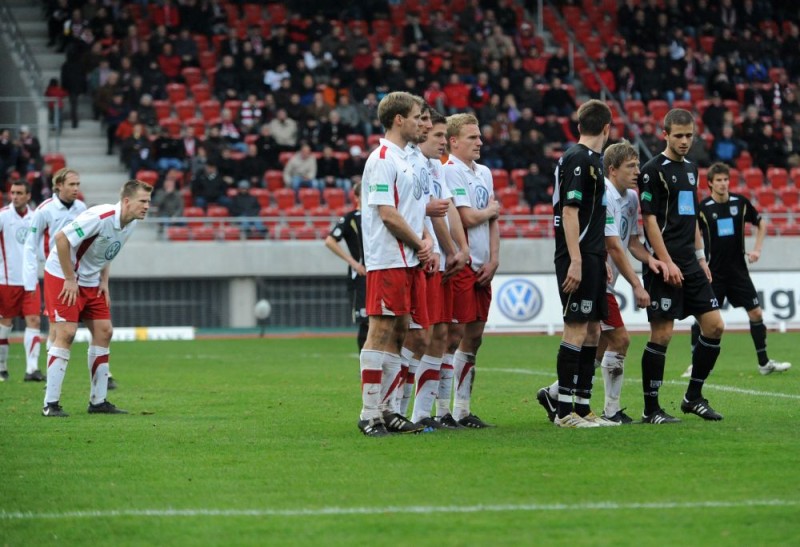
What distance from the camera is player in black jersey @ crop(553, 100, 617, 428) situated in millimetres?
9266

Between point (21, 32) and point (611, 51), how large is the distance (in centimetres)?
1557

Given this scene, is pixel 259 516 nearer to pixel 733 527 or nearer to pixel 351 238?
pixel 733 527

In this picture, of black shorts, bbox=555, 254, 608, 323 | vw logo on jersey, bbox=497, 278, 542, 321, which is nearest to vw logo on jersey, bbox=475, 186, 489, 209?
black shorts, bbox=555, 254, 608, 323

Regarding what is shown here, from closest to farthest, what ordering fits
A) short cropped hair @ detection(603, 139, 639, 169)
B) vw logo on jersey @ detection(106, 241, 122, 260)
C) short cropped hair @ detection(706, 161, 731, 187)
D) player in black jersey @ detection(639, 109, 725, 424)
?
player in black jersey @ detection(639, 109, 725, 424) < short cropped hair @ detection(603, 139, 639, 169) < vw logo on jersey @ detection(106, 241, 122, 260) < short cropped hair @ detection(706, 161, 731, 187)

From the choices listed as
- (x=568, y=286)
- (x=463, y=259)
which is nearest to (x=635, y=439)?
(x=568, y=286)

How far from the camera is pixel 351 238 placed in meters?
16.3

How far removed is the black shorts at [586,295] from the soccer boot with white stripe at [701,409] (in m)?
1.18

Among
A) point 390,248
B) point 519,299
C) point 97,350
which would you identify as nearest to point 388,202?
point 390,248

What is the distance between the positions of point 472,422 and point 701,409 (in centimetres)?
171

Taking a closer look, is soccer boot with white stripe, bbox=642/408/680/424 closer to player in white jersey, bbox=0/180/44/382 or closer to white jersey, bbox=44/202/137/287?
white jersey, bbox=44/202/137/287

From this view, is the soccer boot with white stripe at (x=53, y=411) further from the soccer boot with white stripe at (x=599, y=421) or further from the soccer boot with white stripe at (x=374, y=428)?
the soccer boot with white stripe at (x=599, y=421)

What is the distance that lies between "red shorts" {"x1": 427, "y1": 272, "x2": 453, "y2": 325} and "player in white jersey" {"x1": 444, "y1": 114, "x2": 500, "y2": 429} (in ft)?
0.24

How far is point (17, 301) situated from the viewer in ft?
54.6

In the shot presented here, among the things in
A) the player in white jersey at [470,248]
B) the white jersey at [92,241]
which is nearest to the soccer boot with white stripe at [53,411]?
the white jersey at [92,241]
